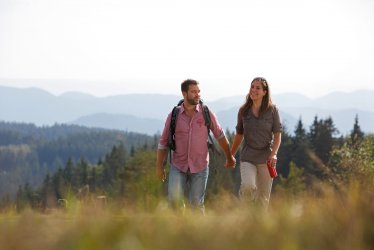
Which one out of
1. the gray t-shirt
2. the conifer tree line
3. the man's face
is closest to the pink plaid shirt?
the man's face

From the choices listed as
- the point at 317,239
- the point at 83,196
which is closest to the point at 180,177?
the point at 83,196

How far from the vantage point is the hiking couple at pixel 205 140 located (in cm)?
937

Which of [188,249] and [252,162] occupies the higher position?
[188,249]

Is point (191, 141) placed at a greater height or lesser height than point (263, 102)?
lesser

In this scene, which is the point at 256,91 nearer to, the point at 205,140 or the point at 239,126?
the point at 239,126

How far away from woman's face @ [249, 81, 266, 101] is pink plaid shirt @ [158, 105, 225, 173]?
0.62m

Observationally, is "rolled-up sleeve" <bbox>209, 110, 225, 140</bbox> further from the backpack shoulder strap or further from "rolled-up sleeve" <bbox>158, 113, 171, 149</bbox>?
"rolled-up sleeve" <bbox>158, 113, 171, 149</bbox>

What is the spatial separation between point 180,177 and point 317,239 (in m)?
6.72

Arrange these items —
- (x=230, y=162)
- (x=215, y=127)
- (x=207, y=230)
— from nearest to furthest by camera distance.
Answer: (x=207, y=230), (x=215, y=127), (x=230, y=162)

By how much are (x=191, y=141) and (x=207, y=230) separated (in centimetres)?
638

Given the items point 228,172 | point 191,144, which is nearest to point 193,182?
point 191,144

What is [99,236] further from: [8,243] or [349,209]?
[349,209]

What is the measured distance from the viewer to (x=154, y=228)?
2.94 meters

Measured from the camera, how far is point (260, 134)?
378 inches
